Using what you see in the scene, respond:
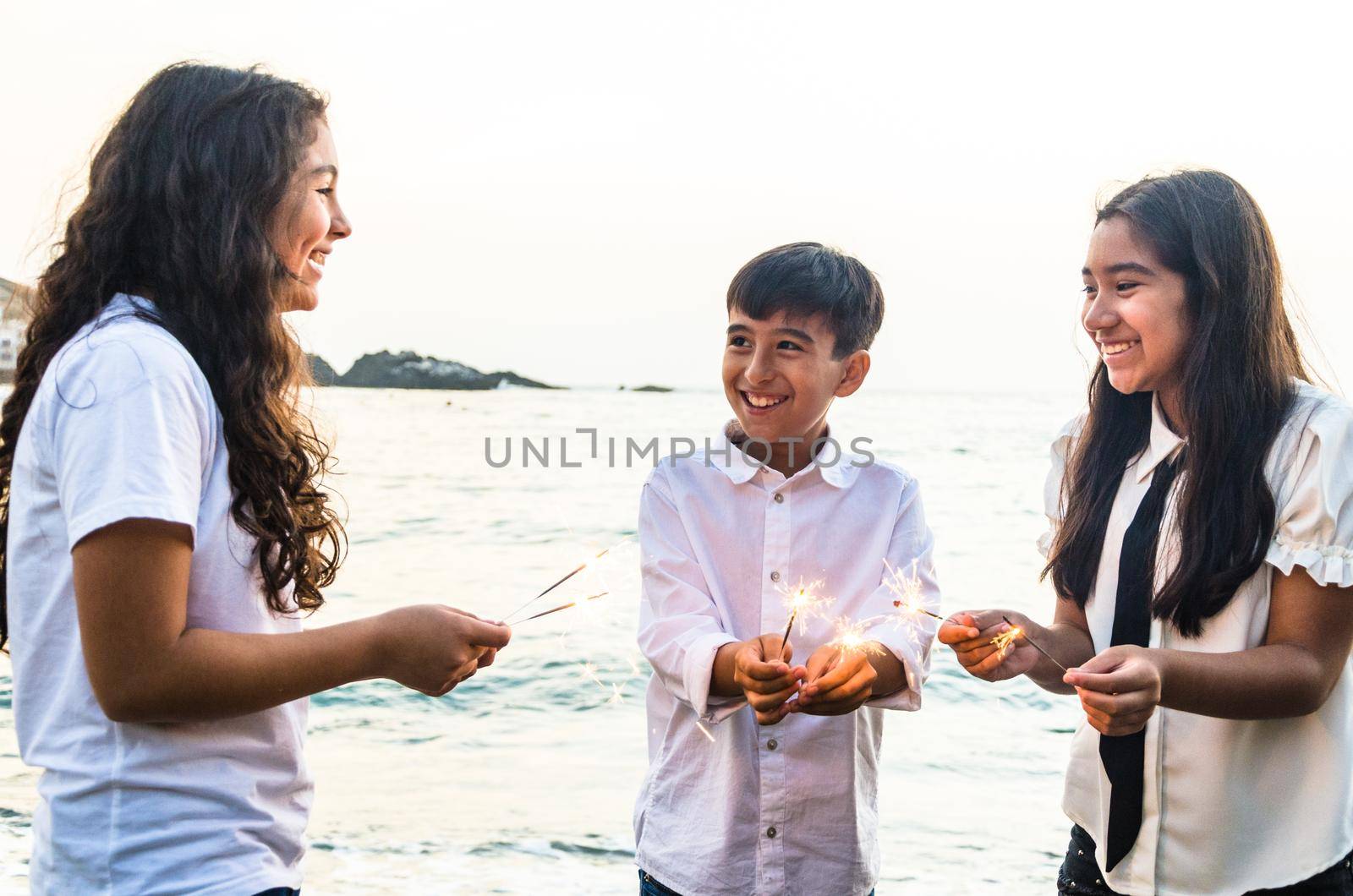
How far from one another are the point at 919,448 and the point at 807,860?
1011 inches

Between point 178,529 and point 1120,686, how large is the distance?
170 cm

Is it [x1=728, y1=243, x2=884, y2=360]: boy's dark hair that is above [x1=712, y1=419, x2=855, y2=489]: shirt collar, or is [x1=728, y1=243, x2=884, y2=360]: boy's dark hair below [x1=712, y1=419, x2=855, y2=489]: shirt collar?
above

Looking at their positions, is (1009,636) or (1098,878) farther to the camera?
(1098,878)

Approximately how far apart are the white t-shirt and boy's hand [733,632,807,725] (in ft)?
3.27

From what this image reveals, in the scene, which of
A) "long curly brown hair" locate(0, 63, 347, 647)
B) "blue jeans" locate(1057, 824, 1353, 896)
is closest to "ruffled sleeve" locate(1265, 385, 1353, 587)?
"blue jeans" locate(1057, 824, 1353, 896)

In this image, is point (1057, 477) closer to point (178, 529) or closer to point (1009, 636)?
point (1009, 636)

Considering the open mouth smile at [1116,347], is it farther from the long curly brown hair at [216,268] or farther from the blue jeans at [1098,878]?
the long curly brown hair at [216,268]

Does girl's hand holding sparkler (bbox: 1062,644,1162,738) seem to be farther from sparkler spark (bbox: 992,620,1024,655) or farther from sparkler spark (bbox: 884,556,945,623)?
sparkler spark (bbox: 884,556,945,623)

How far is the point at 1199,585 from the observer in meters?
2.48

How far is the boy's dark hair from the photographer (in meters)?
3.10

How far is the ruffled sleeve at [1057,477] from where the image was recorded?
2965 millimetres

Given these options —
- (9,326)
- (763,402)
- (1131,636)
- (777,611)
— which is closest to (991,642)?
(1131,636)

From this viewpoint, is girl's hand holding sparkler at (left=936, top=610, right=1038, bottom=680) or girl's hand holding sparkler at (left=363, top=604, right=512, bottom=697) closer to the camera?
girl's hand holding sparkler at (left=363, top=604, right=512, bottom=697)

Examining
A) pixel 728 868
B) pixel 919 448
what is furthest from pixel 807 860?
pixel 919 448
